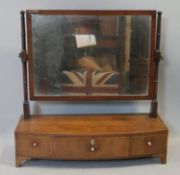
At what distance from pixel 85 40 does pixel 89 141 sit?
2.06ft

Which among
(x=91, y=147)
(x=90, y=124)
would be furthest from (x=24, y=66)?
(x=91, y=147)

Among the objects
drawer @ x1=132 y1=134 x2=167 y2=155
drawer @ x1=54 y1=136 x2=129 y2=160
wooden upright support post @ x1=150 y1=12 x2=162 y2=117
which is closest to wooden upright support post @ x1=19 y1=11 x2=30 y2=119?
A: drawer @ x1=54 y1=136 x2=129 y2=160

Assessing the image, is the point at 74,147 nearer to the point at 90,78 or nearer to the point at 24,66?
the point at 90,78

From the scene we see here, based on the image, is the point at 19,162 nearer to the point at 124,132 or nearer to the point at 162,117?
the point at 124,132

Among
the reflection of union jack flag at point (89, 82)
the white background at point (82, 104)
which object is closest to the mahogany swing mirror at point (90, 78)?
the reflection of union jack flag at point (89, 82)

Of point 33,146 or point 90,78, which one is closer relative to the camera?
point 33,146

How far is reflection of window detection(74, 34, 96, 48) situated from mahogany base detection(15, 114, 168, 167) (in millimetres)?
500

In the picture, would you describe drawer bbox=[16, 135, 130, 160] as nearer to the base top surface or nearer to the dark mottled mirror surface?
the base top surface

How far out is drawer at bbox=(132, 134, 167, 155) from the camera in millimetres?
1931

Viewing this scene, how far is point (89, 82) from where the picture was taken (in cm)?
209

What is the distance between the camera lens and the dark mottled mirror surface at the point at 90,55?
6.59ft

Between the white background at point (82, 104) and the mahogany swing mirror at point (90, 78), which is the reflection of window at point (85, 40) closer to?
the mahogany swing mirror at point (90, 78)

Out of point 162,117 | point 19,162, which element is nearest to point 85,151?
point 19,162

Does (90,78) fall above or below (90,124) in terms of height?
above
